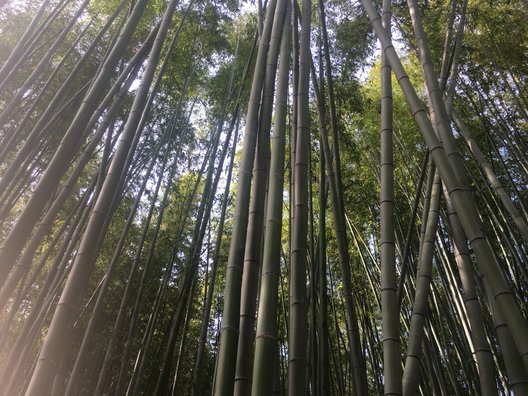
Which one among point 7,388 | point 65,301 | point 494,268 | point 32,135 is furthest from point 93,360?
point 494,268

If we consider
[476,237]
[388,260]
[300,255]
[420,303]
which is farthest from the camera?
[420,303]

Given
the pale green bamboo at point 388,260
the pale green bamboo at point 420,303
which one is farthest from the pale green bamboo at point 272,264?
the pale green bamboo at point 420,303

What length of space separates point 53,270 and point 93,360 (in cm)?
207

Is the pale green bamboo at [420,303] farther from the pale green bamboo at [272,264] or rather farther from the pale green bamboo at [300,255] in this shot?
the pale green bamboo at [272,264]

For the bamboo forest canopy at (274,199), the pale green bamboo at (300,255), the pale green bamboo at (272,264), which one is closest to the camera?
the pale green bamboo at (272,264)

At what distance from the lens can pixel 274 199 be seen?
145cm

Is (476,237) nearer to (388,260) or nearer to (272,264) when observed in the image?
(388,260)

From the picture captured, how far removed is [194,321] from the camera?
6.05m

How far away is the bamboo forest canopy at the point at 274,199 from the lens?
133 cm

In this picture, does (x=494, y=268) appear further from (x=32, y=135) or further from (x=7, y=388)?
(x=7, y=388)

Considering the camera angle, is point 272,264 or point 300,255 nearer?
point 272,264

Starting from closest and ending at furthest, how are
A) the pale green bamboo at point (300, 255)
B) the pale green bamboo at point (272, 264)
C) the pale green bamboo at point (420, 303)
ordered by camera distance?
the pale green bamboo at point (272, 264), the pale green bamboo at point (300, 255), the pale green bamboo at point (420, 303)

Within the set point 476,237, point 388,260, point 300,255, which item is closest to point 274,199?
point 300,255

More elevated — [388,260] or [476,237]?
[388,260]
